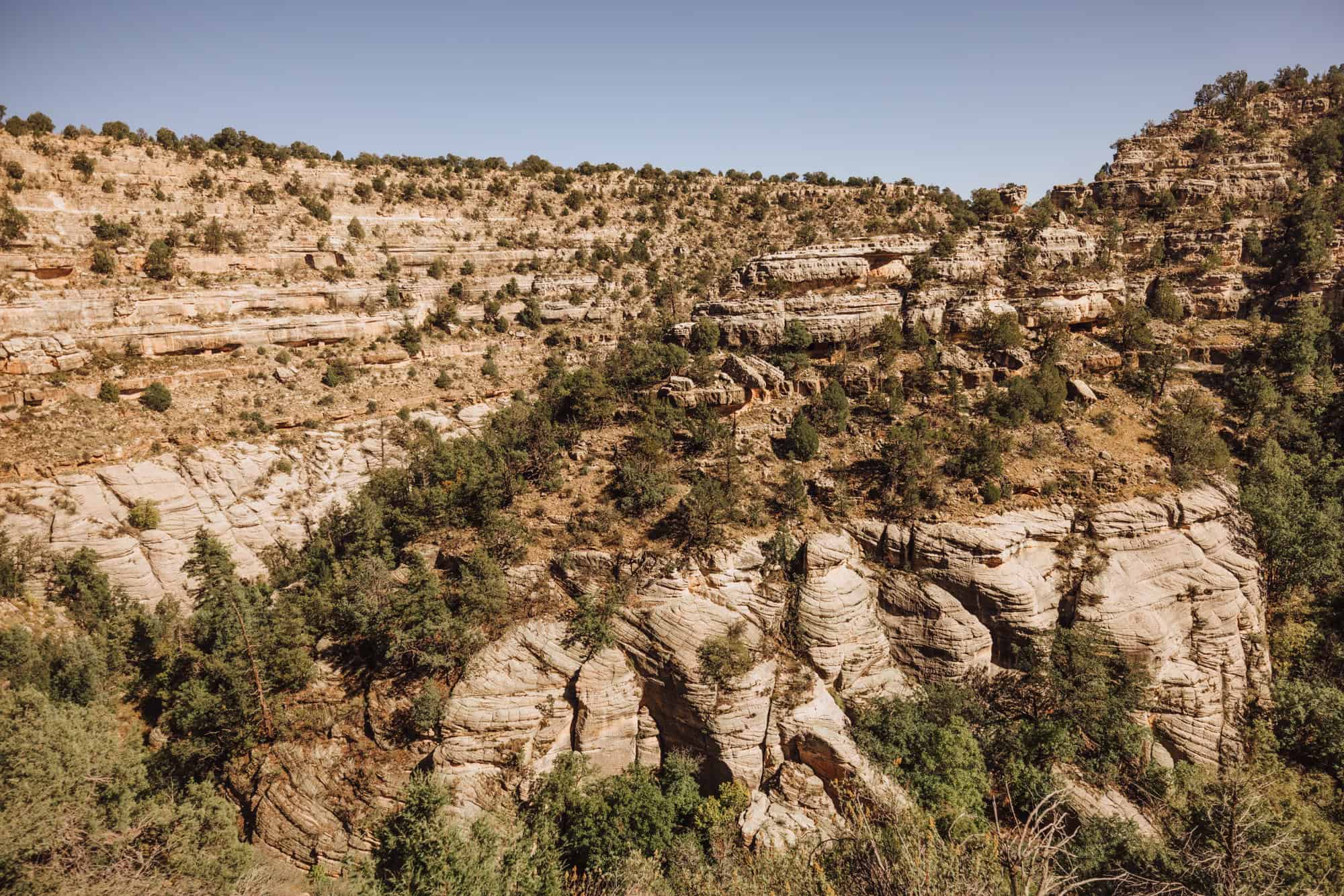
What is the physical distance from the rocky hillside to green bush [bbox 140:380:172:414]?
82cm

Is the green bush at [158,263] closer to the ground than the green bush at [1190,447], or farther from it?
farther from it

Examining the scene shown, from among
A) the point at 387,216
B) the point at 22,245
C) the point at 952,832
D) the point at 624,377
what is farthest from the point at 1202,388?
the point at 22,245

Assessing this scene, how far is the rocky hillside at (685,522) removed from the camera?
23.9 m

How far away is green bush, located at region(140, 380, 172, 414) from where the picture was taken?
33.9m

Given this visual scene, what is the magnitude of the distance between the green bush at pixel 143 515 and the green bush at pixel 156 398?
6283 mm

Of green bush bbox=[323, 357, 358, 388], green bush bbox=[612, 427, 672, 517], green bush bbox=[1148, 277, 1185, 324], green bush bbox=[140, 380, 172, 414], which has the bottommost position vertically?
green bush bbox=[612, 427, 672, 517]

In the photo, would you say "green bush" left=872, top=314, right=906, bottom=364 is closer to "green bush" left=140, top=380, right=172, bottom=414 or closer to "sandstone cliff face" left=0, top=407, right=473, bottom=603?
"sandstone cliff face" left=0, top=407, right=473, bottom=603

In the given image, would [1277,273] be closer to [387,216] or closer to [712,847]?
[712,847]

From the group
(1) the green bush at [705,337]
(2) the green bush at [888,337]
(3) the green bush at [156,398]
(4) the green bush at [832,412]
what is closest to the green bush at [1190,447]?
(2) the green bush at [888,337]

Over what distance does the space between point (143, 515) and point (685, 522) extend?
95.8 ft

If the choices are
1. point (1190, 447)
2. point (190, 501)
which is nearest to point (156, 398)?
point (190, 501)

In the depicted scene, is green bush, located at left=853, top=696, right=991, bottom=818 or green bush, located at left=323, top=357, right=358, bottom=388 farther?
green bush, located at left=323, top=357, right=358, bottom=388

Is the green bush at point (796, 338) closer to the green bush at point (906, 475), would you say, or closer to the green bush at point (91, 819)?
the green bush at point (906, 475)

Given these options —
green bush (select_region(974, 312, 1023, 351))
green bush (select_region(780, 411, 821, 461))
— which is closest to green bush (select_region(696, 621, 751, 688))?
green bush (select_region(780, 411, 821, 461))
